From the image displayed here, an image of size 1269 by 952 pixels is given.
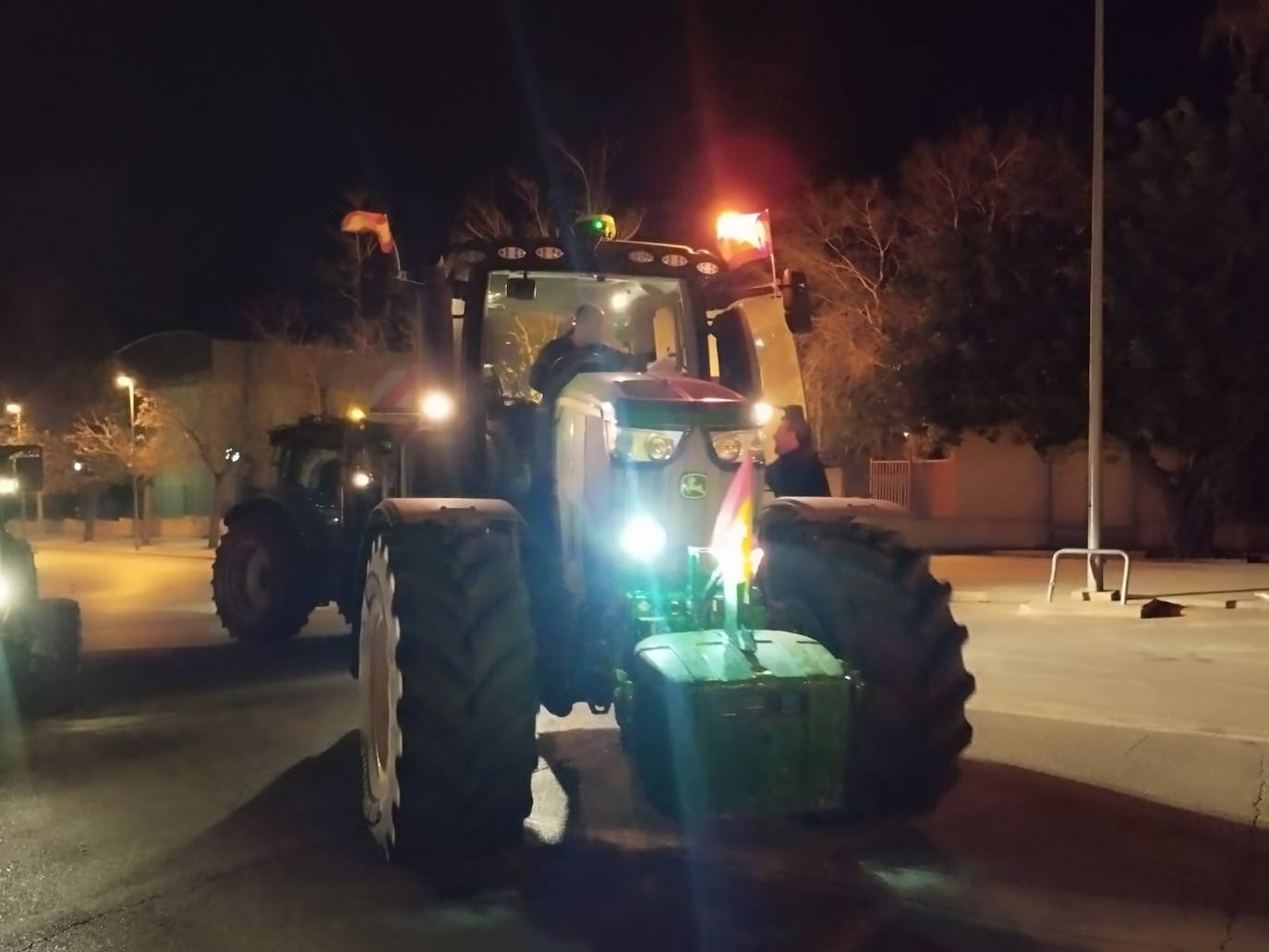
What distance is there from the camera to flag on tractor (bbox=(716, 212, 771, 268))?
324 inches

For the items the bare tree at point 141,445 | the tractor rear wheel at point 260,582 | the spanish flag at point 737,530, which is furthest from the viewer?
the bare tree at point 141,445

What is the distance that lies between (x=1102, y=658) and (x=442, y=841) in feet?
29.3

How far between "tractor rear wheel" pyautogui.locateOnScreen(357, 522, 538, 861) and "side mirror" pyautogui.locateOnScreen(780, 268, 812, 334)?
9.13 feet

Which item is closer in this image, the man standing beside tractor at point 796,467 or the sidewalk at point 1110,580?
the man standing beside tractor at point 796,467

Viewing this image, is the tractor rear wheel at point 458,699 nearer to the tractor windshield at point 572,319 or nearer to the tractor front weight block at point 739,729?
the tractor front weight block at point 739,729

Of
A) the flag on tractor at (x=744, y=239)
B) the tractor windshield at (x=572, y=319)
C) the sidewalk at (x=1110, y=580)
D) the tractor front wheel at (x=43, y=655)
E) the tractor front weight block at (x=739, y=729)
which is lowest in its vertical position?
the sidewalk at (x=1110, y=580)

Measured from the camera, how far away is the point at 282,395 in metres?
40.5

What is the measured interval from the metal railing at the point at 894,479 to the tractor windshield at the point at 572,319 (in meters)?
22.4

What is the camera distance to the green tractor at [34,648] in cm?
1055

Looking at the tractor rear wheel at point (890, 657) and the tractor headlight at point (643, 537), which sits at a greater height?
the tractor headlight at point (643, 537)

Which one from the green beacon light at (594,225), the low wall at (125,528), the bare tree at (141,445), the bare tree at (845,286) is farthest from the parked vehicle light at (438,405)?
the low wall at (125,528)

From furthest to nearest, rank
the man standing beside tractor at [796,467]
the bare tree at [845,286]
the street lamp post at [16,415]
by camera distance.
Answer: the street lamp post at [16,415] < the bare tree at [845,286] < the man standing beside tractor at [796,467]

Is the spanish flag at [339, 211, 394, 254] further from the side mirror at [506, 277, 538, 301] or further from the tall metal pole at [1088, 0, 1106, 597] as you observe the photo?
the tall metal pole at [1088, 0, 1106, 597]

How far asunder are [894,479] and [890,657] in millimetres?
24231
